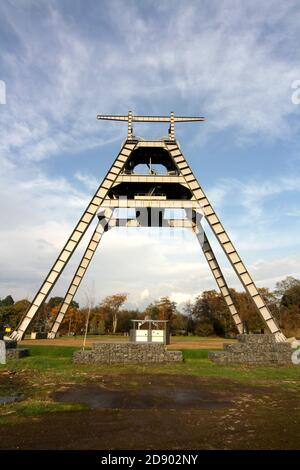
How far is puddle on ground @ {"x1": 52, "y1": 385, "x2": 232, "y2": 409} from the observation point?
10227 mm

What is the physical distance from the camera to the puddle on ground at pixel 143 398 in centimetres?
1023

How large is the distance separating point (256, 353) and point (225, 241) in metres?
8.93

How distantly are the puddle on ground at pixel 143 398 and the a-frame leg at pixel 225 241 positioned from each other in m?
13.8

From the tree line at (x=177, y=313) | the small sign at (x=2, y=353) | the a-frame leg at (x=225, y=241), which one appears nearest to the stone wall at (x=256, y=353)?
the a-frame leg at (x=225, y=241)

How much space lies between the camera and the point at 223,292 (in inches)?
1209

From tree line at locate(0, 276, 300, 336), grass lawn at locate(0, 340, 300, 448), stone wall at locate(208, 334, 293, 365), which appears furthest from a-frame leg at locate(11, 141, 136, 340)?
tree line at locate(0, 276, 300, 336)

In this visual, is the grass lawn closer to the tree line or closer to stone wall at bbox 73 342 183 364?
stone wall at bbox 73 342 183 364

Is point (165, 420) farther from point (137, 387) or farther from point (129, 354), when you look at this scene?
point (129, 354)

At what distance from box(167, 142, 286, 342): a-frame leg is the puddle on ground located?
1384 centimetres

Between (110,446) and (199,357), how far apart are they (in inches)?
637

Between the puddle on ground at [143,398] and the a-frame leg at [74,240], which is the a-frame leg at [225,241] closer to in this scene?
the a-frame leg at [74,240]

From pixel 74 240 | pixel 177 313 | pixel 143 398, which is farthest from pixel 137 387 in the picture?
pixel 177 313

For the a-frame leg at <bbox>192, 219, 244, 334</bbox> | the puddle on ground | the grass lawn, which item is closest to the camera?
the grass lawn
